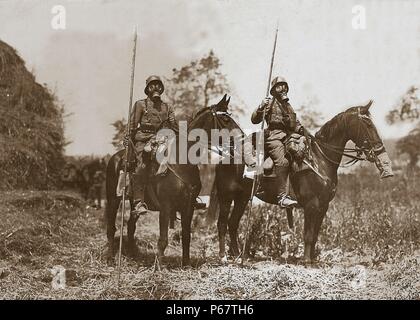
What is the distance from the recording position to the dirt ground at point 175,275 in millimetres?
7301

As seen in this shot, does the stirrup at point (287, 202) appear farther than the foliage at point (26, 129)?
No

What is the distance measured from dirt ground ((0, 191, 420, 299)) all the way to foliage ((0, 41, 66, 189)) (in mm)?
1980

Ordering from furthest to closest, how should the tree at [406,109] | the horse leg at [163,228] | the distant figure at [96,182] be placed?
1. the distant figure at [96,182]
2. the tree at [406,109]
3. the horse leg at [163,228]

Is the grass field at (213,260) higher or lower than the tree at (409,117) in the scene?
lower

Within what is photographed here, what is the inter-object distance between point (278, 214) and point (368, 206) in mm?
2627

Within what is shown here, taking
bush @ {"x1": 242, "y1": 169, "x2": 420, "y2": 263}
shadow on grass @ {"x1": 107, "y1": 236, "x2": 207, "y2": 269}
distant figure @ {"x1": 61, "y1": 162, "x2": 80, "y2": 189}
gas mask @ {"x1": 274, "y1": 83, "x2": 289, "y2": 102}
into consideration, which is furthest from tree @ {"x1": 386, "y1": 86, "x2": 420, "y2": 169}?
distant figure @ {"x1": 61, "y1": 162, "x2": 80, "y2": 189}

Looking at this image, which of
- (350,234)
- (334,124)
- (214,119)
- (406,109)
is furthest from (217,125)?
(406,109)

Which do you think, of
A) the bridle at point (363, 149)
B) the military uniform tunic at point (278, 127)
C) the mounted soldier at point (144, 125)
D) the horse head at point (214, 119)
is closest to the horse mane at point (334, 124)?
the bridle at point (363, 149)

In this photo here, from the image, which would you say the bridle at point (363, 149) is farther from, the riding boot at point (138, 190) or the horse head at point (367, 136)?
the riding boot at point (138, 190)

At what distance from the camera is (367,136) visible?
26.8 feet

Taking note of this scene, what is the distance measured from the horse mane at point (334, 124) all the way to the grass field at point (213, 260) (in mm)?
2001

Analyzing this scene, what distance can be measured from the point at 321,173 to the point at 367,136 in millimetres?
957

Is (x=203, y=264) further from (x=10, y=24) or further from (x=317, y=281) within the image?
(x=10, y=24)
